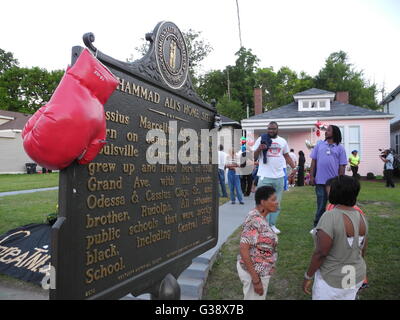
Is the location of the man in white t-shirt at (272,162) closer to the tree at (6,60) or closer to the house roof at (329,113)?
the house roof at (329,113)

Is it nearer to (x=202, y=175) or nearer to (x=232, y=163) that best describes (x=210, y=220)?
(x=202, y=175)

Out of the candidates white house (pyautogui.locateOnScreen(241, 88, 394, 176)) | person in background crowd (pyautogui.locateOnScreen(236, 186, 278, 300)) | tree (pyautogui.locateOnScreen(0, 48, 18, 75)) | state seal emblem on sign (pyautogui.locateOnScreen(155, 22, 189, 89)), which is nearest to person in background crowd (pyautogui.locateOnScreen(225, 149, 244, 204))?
person in background crowd (pyautogui.locateOnScreen(236, 186, 278, 300))

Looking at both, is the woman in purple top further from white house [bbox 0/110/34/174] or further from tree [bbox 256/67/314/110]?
tree [bbox 256/67/314/110]

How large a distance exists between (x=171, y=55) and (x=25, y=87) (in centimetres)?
4592

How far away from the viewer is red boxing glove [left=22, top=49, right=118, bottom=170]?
1492mm

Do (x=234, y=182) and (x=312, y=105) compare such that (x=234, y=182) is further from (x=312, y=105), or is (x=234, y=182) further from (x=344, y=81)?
(x=344, y=81)

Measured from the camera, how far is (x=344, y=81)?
1736 inches

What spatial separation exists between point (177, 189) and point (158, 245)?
0.50 m

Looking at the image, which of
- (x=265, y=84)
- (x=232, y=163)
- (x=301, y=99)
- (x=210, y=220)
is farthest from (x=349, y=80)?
(x=210, y=220)

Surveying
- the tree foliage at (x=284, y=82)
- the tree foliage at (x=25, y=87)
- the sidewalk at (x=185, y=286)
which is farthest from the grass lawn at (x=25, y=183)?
the tree foliage at (x=284, y=82)

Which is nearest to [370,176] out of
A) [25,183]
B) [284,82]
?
[25,183]

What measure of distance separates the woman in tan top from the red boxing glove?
1.99 m

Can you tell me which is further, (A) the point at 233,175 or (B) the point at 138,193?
(A) the point at 233,175

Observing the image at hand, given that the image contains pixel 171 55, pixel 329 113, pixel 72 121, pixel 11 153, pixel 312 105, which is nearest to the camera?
pixel 72 121
